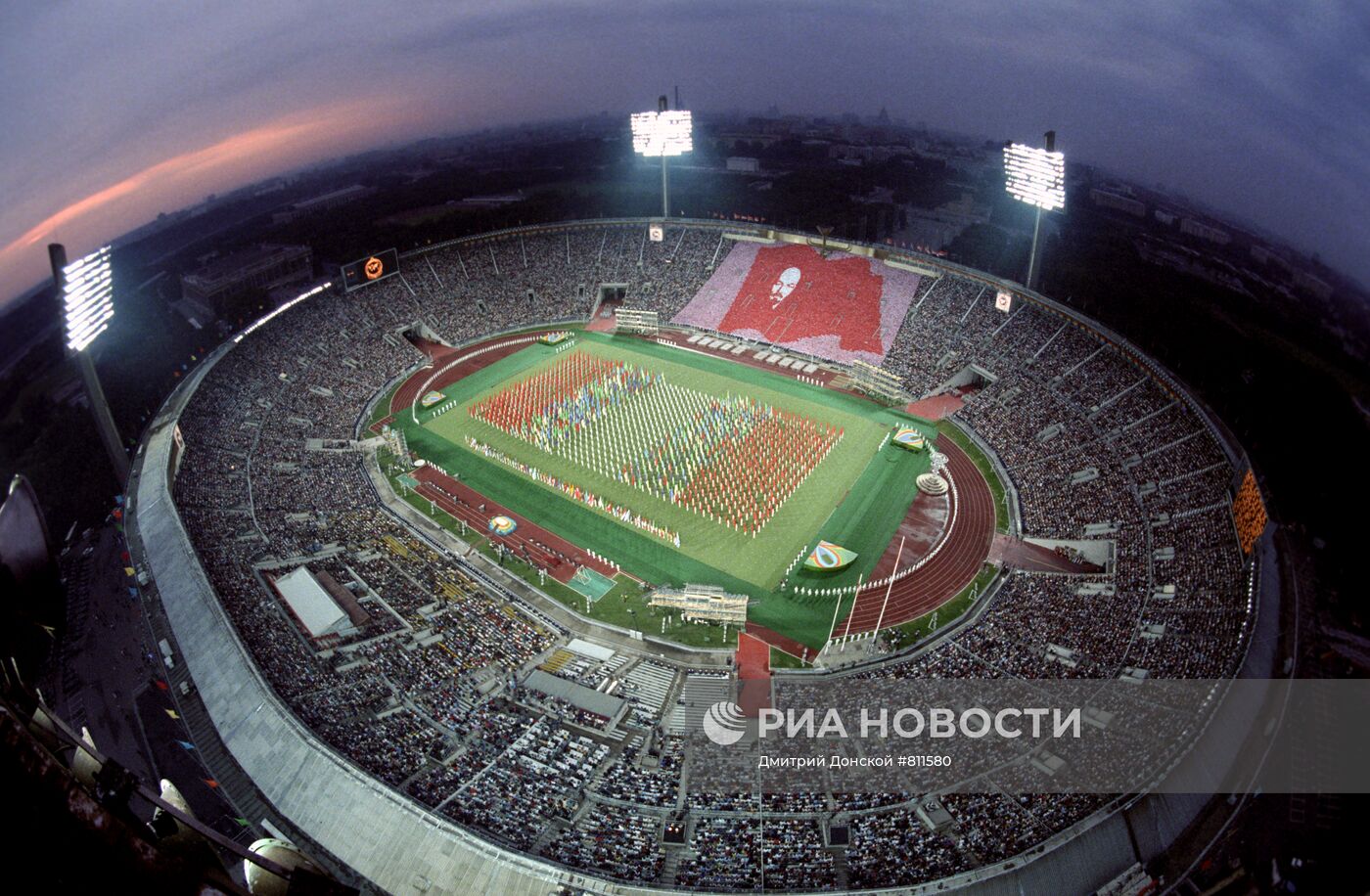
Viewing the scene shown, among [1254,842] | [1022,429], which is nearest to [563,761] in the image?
[1254,842]

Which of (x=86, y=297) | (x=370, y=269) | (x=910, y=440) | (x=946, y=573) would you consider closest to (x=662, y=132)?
(x=370, y=269)

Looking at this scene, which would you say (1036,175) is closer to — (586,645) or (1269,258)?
(1269,258)

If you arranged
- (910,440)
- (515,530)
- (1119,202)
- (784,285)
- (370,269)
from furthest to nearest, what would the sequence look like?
1. (784,285)
2. (370,269)
3. (1119,202)
4. (910,440)
5. (515,530)

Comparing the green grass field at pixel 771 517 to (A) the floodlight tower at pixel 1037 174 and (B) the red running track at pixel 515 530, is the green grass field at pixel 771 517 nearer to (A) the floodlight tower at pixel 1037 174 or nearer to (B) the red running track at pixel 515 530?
(B) the red running track at pixel 515 530

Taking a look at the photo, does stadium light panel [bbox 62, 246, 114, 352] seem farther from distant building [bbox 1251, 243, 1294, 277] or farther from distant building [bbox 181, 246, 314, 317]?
distant building [bbox 1251, 243, 1294, 277]

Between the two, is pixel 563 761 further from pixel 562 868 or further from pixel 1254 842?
pixel 1254 842

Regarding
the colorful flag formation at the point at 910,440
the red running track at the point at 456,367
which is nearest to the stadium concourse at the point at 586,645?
the red running track at the point at 456,367
